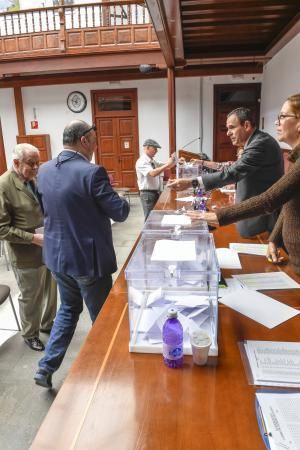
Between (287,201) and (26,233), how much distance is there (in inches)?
60.1

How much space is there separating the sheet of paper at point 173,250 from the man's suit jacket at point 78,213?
1.23ft

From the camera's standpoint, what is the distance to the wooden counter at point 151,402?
783mm

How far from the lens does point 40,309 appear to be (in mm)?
2408

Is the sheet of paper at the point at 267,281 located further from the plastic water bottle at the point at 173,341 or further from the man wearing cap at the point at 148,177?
the man wearing cap at the point at 148,177

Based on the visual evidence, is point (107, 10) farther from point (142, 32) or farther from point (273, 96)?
point (273, 96)

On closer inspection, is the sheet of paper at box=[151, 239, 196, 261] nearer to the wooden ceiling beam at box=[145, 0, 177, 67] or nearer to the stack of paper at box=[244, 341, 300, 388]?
the stack of paper at box=[244, 341, 300, 388]

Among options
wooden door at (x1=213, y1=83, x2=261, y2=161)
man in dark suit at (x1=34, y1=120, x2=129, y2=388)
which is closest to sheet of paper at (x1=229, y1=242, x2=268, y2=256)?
man in dark suit at (x1=34, y1=120, x2=129, y2=388)

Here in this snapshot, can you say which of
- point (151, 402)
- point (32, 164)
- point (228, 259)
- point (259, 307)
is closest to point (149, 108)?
point (32, 164)

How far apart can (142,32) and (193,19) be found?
3.33 metres

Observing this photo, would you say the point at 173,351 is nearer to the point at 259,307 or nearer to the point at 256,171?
the point at 259,307

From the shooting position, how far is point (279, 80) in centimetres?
605

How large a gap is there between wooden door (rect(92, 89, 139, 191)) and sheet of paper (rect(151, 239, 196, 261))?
6.90 metres

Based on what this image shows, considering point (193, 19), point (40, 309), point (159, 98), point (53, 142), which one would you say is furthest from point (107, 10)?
point (40, 309)

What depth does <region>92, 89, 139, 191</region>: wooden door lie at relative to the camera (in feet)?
27.4
